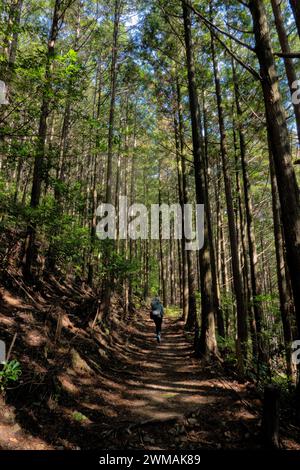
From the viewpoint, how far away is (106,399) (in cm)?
569

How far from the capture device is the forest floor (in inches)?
155

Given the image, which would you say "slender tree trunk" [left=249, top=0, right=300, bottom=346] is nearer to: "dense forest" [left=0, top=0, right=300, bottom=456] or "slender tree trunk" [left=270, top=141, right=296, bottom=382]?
"dense forest" [left=0, top=0, right=300, bottom=456]

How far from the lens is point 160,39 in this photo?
39.8 ft

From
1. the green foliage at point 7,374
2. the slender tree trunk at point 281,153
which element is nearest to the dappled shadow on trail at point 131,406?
the green foliage at point 7,374

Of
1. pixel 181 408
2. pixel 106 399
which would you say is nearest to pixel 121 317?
pixel 106 399

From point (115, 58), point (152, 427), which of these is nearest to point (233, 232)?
point (152, 427)

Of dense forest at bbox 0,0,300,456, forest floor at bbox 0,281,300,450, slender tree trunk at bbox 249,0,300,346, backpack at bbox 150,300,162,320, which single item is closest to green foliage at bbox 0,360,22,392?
dense forest at bbox 0,0,300,456

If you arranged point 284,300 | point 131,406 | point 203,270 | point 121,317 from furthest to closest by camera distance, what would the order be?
point 121,317
point 284,300
point 203,270
point 131,406

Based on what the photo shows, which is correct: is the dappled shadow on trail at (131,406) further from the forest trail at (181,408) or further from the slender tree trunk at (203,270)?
the slender tree trunk at (203,270)

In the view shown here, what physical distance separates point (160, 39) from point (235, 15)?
118 inches

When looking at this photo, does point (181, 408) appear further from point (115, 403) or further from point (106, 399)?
point (106, 399)

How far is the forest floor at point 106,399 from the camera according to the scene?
3.94m

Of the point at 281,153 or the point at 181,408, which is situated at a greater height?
the point at 281,153

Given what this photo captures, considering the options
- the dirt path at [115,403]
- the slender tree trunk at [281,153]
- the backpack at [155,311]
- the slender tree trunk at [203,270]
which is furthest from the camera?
the backpack at [155,311]
